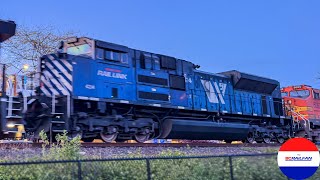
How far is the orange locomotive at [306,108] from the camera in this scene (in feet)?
75.9

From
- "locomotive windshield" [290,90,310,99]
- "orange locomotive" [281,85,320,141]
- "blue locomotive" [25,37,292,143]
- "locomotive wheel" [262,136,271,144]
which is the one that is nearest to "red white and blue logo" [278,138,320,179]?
"blue locomotive" [25,37,292,143]

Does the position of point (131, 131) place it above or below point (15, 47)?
below

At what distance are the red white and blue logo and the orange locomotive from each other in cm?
1867

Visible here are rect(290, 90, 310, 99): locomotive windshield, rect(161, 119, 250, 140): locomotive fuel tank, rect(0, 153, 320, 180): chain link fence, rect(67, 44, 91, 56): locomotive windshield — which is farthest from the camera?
rect(290, 90, 310, 99): locomotive windshield

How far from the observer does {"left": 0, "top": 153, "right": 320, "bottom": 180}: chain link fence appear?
18.1 feet

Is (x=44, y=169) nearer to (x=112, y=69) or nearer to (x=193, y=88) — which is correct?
(x=112, y=69)

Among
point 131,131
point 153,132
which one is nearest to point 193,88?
point 153,132

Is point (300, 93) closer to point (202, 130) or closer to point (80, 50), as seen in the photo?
point (202, 130)

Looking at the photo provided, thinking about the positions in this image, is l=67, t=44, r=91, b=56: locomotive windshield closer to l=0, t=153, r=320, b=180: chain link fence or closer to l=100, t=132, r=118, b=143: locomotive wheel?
l=100, t=132, r=118, b=143: locomotive wheel

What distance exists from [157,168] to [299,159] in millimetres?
2463

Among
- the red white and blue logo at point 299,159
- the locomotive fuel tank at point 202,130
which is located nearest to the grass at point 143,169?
the red white and blue logo at point 299,159

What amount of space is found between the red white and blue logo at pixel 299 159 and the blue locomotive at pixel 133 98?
8.09 meters

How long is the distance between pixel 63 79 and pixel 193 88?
6377 mm

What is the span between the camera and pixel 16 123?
31.0ft
